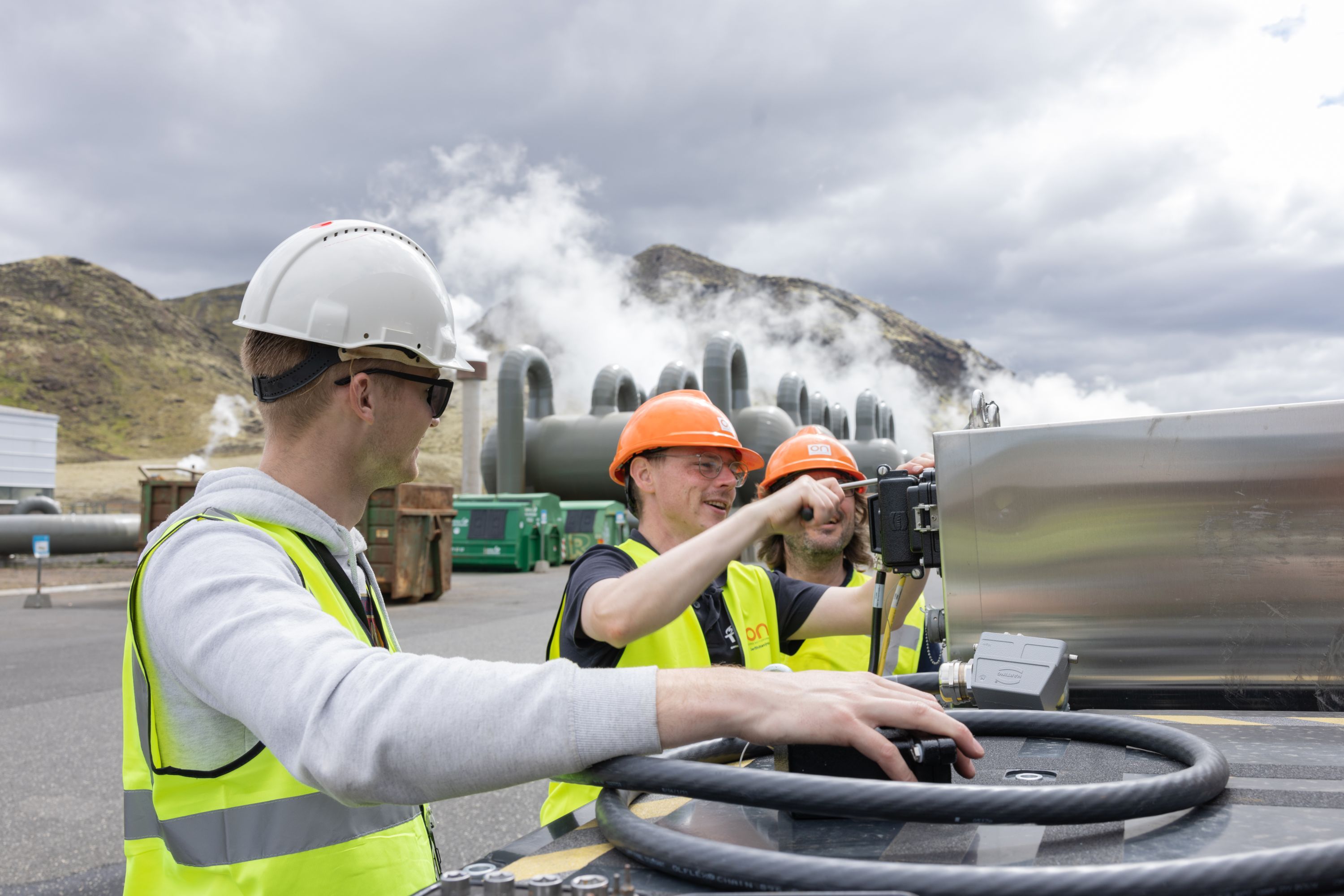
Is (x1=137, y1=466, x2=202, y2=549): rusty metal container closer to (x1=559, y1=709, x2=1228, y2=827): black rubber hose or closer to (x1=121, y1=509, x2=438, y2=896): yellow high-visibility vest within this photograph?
(x1=121, y1=509, x2=438, y2=896): yellow high-visibility vest

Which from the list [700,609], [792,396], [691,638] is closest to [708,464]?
[700,609]

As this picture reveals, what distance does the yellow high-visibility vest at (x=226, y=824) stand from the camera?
130 centimetres

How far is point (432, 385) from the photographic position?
168 centimetres

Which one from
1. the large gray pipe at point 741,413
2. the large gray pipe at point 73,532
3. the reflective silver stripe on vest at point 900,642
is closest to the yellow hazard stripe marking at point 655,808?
the reflective silver stripe on vest at point 900,642

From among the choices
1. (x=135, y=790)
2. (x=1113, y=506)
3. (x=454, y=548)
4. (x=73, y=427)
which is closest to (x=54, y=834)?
(x=135, y=790)

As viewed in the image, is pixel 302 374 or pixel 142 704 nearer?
pixel 142 704

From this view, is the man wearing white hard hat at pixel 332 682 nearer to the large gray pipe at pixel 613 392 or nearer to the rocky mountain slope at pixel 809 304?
the large gray pipe at pixel 613 392

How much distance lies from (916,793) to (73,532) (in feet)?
79.5

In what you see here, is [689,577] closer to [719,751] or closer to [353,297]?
[719,751]

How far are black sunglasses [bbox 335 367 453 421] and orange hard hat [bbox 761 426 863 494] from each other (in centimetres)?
262

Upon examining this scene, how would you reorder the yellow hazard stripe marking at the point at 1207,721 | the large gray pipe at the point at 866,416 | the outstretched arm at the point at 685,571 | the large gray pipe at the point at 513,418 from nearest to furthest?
the yellow hazard stripe marking at the point at 1207,721
the outstretched arm at the point at 685,571
the large gray pipe at the point at 513,418
the large gray pipe at the point at 866,416

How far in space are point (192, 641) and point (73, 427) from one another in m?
116

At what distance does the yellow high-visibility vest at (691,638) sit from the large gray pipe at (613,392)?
70.6ft

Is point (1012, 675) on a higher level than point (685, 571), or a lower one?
lower
